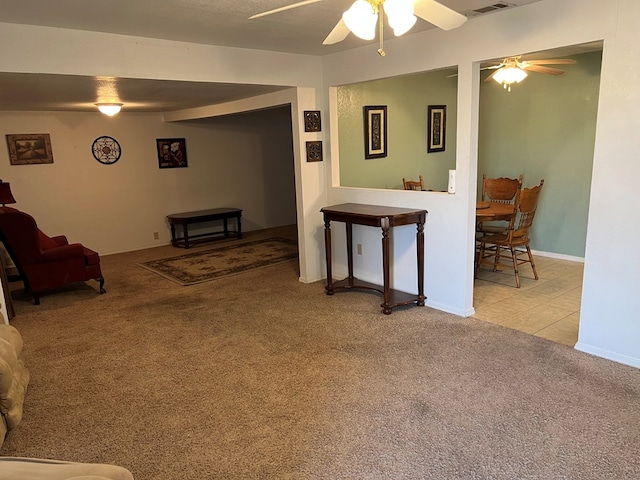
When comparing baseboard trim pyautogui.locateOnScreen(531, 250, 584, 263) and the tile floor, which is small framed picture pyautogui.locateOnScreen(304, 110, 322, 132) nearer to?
the tile floor

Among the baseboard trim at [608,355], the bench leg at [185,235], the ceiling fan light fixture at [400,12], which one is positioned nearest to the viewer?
the ceiling fan light fixture at [400,12]

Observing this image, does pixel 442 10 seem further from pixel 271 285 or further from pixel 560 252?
pixel 560 252

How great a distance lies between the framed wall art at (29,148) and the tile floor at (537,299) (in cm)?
560

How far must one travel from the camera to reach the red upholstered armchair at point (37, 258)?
4.24 meters

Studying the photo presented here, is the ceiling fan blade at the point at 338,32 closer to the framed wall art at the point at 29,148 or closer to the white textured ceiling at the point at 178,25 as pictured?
the white textured ceiling at the point at 178,25

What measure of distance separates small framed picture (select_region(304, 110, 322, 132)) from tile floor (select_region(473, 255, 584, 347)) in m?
2.24

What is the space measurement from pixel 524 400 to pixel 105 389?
8.10ft

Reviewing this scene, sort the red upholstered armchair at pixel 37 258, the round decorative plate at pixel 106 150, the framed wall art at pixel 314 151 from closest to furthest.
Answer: the red upholstered armchair at pixel 37 258 < the framed wall art at pixel 314 151 < the round decorative plate at pixel 106 150

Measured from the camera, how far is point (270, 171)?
27.5ft

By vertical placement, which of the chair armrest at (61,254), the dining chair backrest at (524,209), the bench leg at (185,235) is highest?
the dining chair backrest at (524,209)

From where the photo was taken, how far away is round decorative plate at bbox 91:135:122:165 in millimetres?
6492

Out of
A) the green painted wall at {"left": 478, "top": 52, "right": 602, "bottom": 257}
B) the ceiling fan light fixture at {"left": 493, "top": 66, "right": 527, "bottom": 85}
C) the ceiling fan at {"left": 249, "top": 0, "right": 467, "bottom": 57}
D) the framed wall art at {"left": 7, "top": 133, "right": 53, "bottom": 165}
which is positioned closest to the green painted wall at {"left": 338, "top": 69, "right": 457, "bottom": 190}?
the green painted wall at {"left": 478, "top": 52, "right": 602, "bottom": 257}

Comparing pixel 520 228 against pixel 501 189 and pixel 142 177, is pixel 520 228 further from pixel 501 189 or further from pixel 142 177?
pixel 142 177

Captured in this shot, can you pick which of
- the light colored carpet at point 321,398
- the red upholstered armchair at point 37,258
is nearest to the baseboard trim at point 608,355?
the light colored carpet at point 321,398
